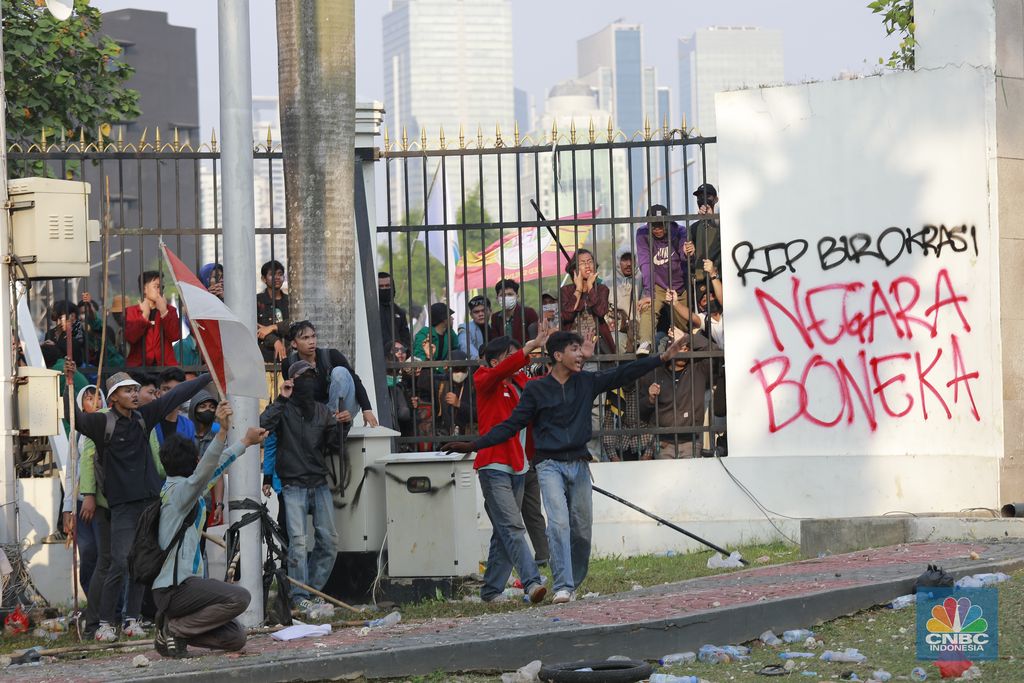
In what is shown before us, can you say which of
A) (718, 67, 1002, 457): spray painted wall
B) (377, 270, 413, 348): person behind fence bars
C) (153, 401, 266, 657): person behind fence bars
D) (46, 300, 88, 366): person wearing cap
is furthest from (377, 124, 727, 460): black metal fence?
(153, 401, 266, 657): person behind fence bars

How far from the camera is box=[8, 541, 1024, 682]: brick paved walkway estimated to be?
287 inches

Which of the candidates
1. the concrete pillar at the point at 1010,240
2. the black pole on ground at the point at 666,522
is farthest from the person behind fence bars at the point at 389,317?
the concrete pillar at the point at 1010,240

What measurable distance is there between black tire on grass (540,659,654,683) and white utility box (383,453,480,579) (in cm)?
312

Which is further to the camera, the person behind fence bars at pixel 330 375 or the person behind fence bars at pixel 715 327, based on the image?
the person behind fence bars at pixel 715 327

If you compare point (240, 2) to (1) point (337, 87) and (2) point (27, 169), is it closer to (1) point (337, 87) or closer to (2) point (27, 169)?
(1) point (337, 87)

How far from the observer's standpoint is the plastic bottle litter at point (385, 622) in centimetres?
886

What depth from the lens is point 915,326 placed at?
12.1m

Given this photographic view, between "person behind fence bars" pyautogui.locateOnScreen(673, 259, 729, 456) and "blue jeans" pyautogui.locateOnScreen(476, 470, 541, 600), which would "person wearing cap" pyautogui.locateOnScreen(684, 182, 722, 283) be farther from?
"blue jeans" pyautogui.locateOnScreen(476, 470, 541, 600)

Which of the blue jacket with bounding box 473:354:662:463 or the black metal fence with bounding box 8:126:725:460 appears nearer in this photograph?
the blue jacket with bounding box 473:354:662:463

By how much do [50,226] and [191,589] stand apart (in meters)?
3.29

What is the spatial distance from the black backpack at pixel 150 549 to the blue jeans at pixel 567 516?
247cm

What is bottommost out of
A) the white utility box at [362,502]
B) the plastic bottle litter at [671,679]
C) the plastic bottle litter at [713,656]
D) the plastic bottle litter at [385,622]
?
the plastic bottle litter at [385,622]

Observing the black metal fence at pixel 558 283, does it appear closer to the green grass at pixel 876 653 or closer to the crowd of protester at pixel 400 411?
the crowd of protester at pixel 400 411

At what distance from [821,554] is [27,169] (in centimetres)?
744
